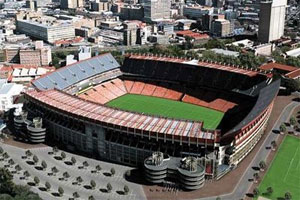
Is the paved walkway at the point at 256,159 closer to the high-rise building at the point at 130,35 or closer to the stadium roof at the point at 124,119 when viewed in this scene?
the stadium roof at the point at 124,119

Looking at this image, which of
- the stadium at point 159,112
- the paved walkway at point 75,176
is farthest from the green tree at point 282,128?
the paved walkway at point 75,176

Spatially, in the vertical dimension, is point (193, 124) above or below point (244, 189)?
above

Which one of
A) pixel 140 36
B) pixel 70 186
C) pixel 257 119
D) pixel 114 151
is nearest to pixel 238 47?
pixel 140 36

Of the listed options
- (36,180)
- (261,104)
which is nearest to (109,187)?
(36,180)

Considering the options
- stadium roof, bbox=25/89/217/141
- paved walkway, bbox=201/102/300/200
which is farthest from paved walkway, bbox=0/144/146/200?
paved walkway, bbox=201/102/300/200

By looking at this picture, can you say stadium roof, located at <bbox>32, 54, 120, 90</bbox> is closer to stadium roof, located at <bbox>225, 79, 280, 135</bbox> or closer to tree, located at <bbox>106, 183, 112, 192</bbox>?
tree, located at <bbox>106, 183, 112, 192</bbox>

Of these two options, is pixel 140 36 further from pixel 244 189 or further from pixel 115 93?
pixel 244 189
